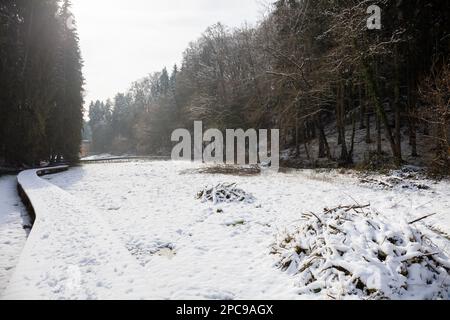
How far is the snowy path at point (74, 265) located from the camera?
464 cm

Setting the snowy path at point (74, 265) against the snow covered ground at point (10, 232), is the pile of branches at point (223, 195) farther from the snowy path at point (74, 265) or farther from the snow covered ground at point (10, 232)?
the snow covered ground at point (10, 232)

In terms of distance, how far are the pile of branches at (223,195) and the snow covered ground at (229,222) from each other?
0.25m

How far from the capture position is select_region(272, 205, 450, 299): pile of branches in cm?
449

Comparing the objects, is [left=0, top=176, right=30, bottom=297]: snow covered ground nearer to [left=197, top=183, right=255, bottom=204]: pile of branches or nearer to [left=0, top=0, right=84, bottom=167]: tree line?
[left=197, top=183, right=255, bottom=204]: pile of branches

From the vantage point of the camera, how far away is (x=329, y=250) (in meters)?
5.30

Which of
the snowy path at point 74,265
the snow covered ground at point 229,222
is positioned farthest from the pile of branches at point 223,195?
the snowy path at point 74,265

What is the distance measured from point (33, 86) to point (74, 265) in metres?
24.2

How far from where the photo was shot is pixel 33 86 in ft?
81.0

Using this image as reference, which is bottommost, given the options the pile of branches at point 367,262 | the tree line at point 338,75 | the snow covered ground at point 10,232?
the snow covered ground at point 10,232

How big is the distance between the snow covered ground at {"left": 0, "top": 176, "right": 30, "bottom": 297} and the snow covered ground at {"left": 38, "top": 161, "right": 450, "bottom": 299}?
80.7 inches

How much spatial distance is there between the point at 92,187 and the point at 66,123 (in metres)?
18.3

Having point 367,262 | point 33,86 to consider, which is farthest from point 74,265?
point 33,86

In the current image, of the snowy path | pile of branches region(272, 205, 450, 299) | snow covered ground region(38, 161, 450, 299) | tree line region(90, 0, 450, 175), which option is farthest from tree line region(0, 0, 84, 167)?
pile of branches region(272, 205, 450, 299)

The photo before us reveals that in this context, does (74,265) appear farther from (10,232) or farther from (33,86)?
(33,86)
